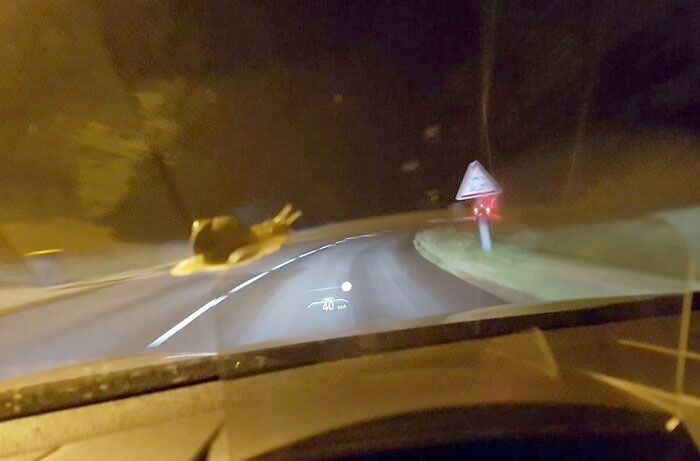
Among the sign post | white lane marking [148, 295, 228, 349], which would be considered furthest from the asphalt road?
the sign post

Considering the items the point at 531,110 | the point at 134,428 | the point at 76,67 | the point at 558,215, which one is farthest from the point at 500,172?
the point at 134,428

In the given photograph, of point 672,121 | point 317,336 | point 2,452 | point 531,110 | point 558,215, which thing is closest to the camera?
point 2,452

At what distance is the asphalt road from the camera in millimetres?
7316

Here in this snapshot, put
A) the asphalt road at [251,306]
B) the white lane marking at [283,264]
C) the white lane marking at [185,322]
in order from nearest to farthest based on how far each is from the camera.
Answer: the asphalt road at [251,306], the white lane marking at [185,322], the white lane marking at [283,264]

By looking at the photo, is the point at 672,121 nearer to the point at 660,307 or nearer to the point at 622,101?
the point at 622,101

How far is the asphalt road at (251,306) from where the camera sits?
24.0ft

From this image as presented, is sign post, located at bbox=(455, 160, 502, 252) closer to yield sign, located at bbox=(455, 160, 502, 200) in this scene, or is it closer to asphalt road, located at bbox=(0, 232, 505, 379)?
yield sign, located at bbox=(455, 160, 502, 200)

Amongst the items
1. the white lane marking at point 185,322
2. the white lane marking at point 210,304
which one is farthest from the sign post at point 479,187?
the white lane marking at point 185,322

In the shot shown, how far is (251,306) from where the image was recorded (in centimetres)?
935

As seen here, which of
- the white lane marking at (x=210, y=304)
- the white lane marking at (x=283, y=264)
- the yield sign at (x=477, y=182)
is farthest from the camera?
the white lane marking at (x=283, y=264)

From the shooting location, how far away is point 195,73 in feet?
52.5

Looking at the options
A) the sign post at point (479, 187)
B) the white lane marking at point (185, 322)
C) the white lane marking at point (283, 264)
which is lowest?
the white lane marking at point (185, 322)

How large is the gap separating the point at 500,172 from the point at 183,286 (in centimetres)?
907

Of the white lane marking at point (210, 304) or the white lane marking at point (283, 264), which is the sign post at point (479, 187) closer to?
the white lane marking at point (210, 304)
